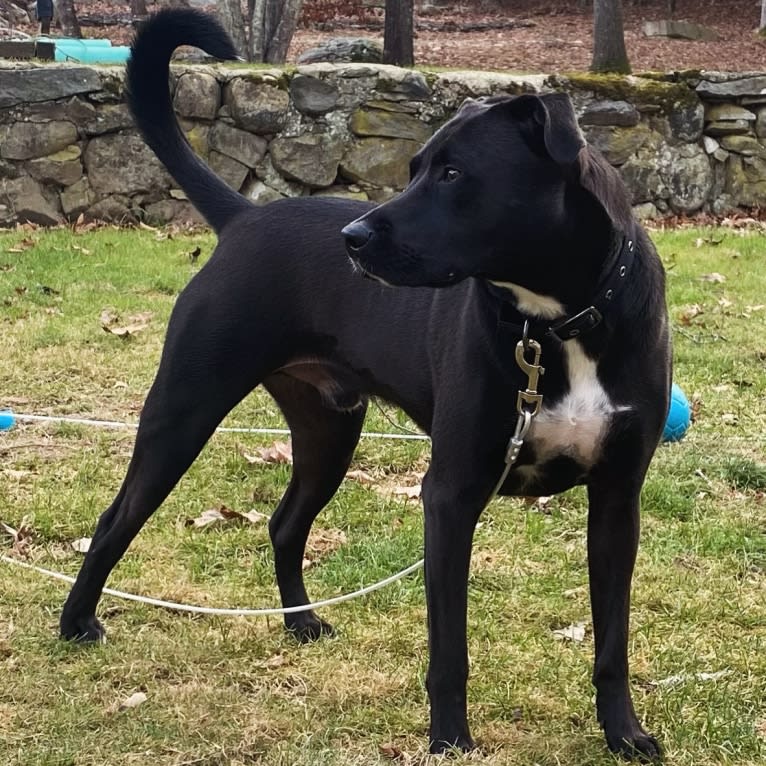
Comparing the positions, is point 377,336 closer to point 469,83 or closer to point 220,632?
point 220,632

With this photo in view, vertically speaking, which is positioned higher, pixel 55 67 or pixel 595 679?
pixel 55 67

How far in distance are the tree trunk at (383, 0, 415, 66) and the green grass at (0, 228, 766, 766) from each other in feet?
28.6

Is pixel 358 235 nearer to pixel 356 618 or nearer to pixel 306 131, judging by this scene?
pixel 356 618

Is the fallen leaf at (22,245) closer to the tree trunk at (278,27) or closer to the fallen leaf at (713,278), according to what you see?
the tree trunk at (278,27)

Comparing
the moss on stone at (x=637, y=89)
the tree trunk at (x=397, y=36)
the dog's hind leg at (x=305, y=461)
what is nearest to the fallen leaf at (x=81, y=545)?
the dog's hind leg at (x=305, y=461)

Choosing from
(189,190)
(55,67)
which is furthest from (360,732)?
(55,67)

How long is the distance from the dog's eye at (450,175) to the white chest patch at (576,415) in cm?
46

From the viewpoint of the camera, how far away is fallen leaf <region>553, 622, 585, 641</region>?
3584 millimetres

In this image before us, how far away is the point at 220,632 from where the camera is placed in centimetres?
365

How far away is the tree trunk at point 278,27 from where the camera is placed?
13.4 metres

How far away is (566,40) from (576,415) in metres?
22.1

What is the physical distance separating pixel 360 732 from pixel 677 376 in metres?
3.78

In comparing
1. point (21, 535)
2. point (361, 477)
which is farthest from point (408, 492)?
point (21, 535)

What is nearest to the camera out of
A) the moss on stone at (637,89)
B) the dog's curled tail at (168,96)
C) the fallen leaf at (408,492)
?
the dog's curled tail at (168,96)
